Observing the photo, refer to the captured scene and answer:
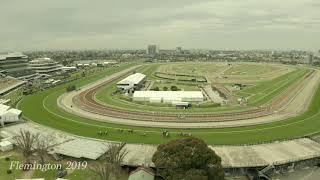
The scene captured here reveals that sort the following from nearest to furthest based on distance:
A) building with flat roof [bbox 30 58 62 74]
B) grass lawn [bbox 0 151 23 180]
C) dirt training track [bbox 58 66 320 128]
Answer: grass lawn [bbox 0 151 23 180] → dirt training track [bbox 58 66 320 128] → building with flat roof [bbox 30 58 62 74]

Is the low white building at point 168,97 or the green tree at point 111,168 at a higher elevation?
the low white building at point 168,97

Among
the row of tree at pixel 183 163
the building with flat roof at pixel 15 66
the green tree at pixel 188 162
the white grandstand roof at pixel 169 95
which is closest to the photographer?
the green tree at pixel 188 162

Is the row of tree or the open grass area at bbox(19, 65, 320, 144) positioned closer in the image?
the row of tree

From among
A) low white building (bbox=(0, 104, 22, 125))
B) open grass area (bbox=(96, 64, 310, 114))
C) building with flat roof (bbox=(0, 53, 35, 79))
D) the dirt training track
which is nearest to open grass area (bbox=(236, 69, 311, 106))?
open grass area (bbox=(96, 64, 310, 114))

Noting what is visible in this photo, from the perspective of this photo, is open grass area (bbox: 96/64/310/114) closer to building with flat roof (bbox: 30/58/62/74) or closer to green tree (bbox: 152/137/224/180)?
green tree (bbox: 152/137/224/180)

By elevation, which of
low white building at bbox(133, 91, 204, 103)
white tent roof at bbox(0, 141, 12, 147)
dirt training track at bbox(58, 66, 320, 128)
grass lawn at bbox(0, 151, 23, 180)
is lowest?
grass lawn at bbox(0, 151, 23, 180)

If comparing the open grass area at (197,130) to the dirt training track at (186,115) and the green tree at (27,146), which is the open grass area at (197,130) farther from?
the green tree at (27,146)

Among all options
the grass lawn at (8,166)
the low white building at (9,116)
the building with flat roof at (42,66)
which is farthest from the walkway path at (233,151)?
the building with flat roof at (42,66)

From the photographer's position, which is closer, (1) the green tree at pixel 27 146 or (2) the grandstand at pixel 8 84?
(1) the green tree at pixel 27 146

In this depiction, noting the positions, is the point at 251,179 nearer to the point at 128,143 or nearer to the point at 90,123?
the point at 128,143
